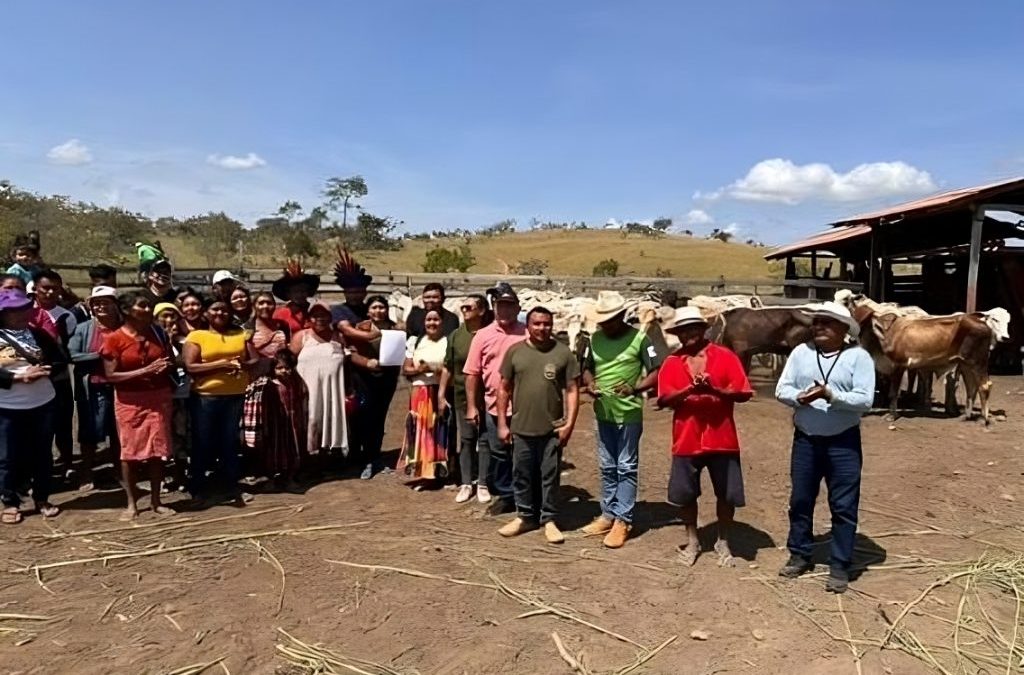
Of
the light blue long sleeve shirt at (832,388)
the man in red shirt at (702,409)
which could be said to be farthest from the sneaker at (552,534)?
the light blue long sleeve shirt at (832,388)

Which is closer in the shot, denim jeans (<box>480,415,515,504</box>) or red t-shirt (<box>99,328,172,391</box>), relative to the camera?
red t-shirt (<box>99,328,172,391</box>)

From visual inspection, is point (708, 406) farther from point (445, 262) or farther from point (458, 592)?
point (445, 262)

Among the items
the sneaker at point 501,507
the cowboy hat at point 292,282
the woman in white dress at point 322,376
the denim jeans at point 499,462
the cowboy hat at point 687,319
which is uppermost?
the cowboy hat at point 292,282

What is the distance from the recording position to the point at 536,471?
5.52 meters

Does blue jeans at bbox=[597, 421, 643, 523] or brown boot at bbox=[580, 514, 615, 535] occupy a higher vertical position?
blue jeans at bbox=[597, 421, 643, 523]

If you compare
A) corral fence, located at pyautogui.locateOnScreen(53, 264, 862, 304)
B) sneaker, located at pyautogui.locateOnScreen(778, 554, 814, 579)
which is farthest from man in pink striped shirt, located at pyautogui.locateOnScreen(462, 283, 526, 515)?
corral fence, located at pyautogui.locateOnScreen(53, 264, 862, 304)

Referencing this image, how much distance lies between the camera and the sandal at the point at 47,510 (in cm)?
575

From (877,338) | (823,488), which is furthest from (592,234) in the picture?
(823,488)

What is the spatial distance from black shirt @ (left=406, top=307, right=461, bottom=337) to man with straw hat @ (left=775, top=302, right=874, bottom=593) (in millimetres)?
2880

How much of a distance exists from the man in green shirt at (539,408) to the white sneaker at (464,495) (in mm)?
862

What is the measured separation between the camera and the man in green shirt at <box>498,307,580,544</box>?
523 centimetres

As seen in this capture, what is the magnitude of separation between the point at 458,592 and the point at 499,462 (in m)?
1.52

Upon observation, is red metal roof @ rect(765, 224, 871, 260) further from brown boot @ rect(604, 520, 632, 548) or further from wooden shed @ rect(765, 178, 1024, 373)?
brown boot @ rect(604, 520, 632, 548)

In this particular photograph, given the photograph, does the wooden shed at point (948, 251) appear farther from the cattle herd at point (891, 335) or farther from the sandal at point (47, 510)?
the sandal at point (47, 510)
